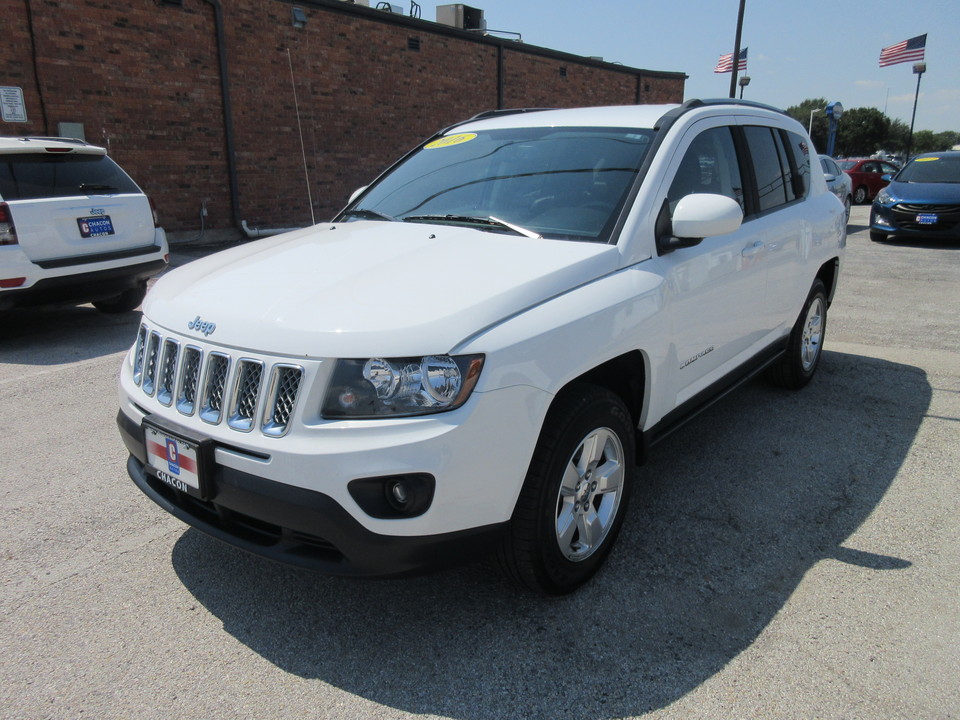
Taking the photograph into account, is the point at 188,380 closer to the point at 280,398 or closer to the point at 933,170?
the point at 280,398

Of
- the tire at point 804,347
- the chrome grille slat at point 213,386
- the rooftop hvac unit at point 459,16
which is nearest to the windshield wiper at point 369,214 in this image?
the chrome grille slat at point 213,386

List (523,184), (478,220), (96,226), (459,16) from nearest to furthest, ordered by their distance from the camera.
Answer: (478,220) < (523,184) < (96,226) < (459,16)

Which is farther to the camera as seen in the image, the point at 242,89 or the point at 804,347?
the point at 242,89

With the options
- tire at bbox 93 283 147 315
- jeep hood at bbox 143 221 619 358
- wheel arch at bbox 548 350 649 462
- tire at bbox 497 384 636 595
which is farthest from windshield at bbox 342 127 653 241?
tire at bbox 93 283 147 315

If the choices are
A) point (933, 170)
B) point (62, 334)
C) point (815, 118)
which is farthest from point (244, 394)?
point (815, 118)

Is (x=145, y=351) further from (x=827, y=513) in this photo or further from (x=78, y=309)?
(x=78, y=309)

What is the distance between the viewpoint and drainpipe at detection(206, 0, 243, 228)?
43.5 feet

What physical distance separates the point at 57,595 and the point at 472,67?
17.9 m

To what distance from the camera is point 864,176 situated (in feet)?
79.0

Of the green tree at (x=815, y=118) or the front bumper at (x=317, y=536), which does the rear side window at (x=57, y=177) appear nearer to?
the front bumper at (x=317, y=536)

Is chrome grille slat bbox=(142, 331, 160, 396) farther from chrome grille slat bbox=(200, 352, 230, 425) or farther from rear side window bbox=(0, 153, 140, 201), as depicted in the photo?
rear side window bbox=(0, 153, 140, 201)

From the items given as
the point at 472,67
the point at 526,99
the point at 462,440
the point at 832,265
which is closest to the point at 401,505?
the point at 462,440

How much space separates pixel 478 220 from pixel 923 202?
13.1 m

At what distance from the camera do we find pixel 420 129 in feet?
58.5
